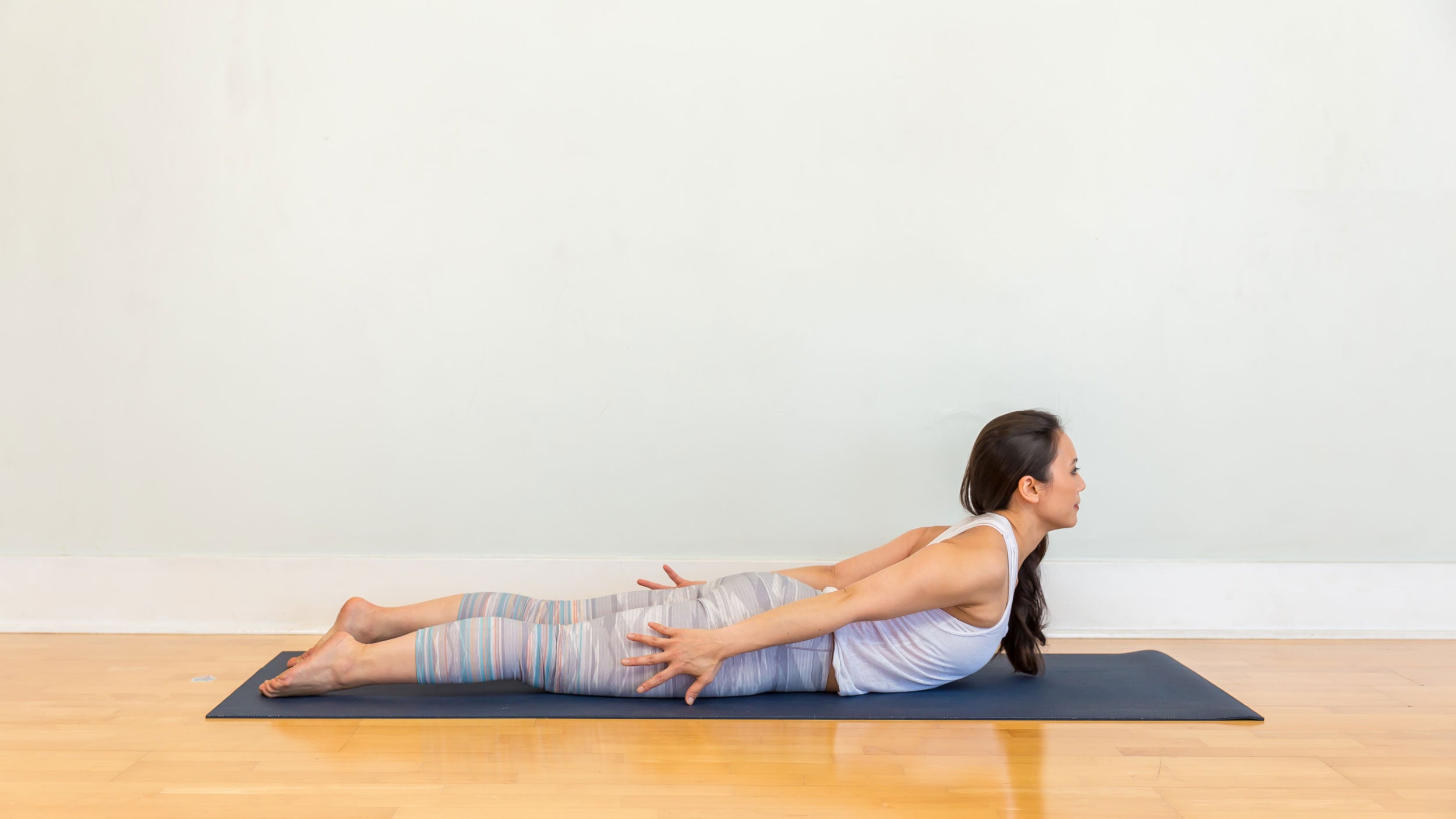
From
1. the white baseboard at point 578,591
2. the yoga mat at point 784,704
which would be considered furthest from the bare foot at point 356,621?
the white baseboard at point 578,591

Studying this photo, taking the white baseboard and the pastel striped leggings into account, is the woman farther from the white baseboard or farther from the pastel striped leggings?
the white baseboard

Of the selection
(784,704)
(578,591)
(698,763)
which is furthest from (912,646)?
(578,591)

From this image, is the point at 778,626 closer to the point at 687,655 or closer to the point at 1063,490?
the point at 687,655

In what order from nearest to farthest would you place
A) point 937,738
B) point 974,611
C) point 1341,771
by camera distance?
1. point 1341,771
2. point 937,738
3. point 974,611

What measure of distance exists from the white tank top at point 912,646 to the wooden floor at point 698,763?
0.16 meters

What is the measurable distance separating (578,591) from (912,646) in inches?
38.8

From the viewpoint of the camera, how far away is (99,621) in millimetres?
2510

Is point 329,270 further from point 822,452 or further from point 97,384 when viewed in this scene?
point 822,452

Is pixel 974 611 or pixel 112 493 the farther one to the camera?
pixel 112 493

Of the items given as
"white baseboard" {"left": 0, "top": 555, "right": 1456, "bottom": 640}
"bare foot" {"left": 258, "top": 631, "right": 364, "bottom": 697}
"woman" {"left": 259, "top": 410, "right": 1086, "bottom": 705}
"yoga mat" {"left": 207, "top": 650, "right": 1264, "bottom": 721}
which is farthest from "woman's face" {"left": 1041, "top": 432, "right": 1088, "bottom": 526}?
"bare foot" {"left": 258, "top": 631, "right": 364, "bottom": 697}

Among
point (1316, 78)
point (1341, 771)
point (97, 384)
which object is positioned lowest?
point (1341, 771)

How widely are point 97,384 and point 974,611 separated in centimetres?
234

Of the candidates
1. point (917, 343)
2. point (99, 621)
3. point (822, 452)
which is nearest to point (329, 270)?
point (99, 621)

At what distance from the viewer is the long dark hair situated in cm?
199
